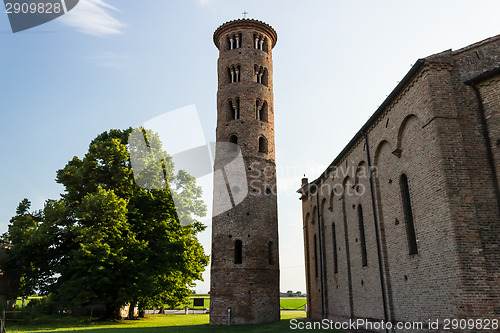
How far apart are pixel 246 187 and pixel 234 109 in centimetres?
587

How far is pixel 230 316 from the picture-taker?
19797mm

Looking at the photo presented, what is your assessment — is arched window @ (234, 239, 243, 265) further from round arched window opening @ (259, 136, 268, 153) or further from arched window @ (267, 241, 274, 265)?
round arched window opening @ (259, 136, 268, 153)

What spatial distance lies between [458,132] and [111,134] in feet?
70.6

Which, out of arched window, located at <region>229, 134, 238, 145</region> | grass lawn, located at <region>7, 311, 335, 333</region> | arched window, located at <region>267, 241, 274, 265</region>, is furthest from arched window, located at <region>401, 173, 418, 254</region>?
arched window, located at <region>229, 134, 238, 145</region>

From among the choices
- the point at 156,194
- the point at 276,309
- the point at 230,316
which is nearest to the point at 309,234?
the point at 276,309

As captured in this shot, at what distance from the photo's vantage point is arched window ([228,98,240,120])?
79.9ft

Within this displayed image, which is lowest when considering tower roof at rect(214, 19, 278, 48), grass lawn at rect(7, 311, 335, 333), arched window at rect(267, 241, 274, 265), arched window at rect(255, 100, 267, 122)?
grass lawn at rect(7, 311, 335, 333)

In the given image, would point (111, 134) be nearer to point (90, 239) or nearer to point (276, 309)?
point (90, 239)

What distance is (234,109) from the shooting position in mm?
24594

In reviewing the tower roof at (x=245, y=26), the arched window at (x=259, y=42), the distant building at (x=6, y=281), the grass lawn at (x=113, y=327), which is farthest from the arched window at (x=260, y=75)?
the distant building at (x=6, y=281)

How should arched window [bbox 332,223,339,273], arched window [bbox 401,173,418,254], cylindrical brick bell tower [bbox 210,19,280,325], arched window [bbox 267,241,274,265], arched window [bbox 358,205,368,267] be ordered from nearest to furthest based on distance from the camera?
arched window [bbox 401,173,418,254] → arched window [bbox 358,205,368,267] → cylindrical brick bell tower [bbox 210,19,280,325] → arched window [bbox 332,223,339,273] → arched window [bbox 267,241,274,265]

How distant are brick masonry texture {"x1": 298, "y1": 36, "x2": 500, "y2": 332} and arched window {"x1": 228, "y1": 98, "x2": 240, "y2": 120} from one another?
1025 centimetres

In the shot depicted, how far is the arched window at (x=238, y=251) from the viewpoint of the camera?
21042 mm

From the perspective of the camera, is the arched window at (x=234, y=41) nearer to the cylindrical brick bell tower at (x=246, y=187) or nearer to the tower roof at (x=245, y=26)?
the cylindrical brick bell tower at (x=246, y=187)
